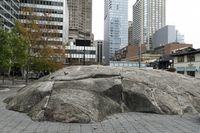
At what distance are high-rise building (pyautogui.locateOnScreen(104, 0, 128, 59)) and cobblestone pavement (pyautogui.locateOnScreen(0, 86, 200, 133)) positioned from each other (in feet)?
441

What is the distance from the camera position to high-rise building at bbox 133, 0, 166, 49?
147 metres

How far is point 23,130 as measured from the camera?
9.80 metres

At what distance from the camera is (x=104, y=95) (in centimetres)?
1340

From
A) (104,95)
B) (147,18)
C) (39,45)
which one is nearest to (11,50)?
(39,45)

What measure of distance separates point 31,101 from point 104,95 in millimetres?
2742

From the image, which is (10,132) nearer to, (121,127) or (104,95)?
(121,127)

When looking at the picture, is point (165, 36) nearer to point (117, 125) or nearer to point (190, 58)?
point (190, 58)

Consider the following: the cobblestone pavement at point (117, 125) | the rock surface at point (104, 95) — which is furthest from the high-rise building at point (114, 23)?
the cobblestone pavement at point (117, 125)

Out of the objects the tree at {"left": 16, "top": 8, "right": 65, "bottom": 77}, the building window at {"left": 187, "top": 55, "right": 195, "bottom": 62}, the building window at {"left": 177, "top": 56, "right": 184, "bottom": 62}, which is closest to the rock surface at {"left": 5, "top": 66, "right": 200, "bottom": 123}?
the tree at {"left": 16, "top": 8, "right": 65, "bottom": 77}

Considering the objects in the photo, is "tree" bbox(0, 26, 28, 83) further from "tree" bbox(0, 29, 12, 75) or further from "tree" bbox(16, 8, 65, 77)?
"tree" bbox(16, 8, 65, 77)

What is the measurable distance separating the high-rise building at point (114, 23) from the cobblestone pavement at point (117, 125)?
5287 inches

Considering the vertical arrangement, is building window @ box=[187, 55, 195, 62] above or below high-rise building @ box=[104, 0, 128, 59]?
below

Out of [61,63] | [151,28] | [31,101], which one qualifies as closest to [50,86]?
[31,101]

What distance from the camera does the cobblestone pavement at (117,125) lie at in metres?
9.85
